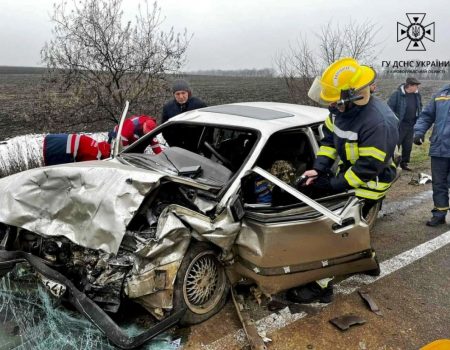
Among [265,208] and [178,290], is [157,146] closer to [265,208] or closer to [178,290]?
[265,208]

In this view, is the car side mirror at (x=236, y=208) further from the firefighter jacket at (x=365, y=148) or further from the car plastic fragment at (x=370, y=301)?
the car plastic fragment at (x=370, y=301)

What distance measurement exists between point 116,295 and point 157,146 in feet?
6.75

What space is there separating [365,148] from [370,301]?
47.6 inches

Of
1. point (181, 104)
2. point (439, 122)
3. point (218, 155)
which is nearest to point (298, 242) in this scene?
point (218, 155)

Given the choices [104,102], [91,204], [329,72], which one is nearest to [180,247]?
[91,204]

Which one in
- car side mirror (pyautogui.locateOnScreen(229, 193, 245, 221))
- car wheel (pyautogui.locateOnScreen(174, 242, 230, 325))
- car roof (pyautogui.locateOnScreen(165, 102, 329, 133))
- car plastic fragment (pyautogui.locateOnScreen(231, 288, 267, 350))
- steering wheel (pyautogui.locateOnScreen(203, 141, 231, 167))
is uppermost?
car roof (pyautogui.locateOnScreen(165, 102, 329, 133))

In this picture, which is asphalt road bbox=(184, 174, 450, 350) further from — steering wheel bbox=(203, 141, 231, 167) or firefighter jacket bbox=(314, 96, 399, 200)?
steering wheel bbox=(203, 141, 231, 167)

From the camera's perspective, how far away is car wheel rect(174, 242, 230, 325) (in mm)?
A: 2543

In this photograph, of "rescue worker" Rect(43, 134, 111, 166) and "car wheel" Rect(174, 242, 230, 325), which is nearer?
"car wheel" Rect(174, 242, 230, 325)

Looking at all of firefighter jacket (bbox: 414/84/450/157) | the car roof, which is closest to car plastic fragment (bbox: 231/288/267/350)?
the car roof

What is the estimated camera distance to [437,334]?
2.69 metres

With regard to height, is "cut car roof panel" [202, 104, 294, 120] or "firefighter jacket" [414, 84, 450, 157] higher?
"cut car roof panel" [202, 104, 294, 120]

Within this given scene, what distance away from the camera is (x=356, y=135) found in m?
2.98

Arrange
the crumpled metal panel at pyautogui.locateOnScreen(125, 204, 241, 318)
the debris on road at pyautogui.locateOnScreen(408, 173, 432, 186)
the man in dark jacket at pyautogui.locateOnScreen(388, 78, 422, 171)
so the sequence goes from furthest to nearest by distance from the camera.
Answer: the man in dark jacket at pyautogui.locateOnScreen(388, 78, 422, 171) → the debris on road at pyautogui.locateOnScreen(408, 173, 432, 186) → the crumpled metal panel at pyautogui.locateOnScreen(125, 204, 241, 318)
